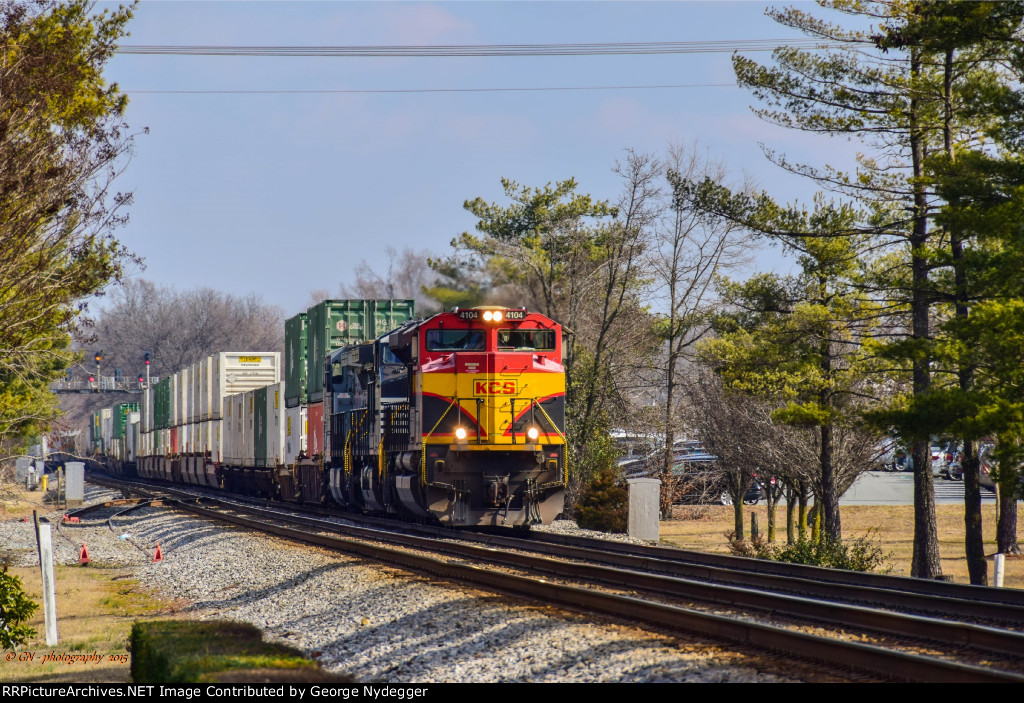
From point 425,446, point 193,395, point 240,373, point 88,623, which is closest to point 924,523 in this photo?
point 425,446

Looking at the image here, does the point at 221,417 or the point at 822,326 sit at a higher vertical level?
the point at 822,326

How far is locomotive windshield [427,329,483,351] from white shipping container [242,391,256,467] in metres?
16.7

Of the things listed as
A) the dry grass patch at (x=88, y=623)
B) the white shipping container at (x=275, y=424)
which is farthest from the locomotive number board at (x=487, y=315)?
the white shipping container at (x=275, y=424)

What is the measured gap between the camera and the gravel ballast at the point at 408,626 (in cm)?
796

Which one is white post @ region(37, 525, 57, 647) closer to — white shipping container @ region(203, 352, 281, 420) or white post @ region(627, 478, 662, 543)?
white post @ region(627, 478, 662, 543)

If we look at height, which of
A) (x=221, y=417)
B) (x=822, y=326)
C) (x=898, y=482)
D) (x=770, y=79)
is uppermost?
(x=770, y=79)

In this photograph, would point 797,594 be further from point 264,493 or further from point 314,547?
point 264,493

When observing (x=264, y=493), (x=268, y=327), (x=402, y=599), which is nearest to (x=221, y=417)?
(x=264, y=493)

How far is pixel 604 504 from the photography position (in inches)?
1217

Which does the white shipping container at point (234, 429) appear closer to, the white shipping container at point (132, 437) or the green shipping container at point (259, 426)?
the green shipping container at point (259, 426)

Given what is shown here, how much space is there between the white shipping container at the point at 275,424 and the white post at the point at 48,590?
17.4 m

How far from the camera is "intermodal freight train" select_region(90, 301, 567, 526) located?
729 inches

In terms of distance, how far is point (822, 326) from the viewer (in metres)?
25.5

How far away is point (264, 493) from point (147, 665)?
28.6 metres
